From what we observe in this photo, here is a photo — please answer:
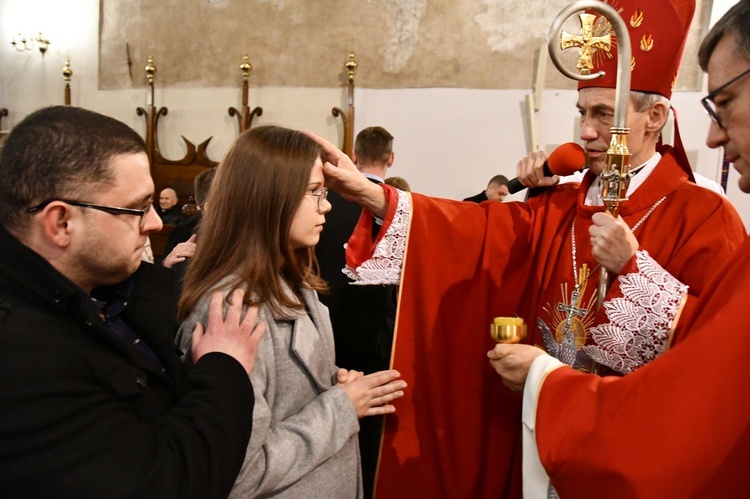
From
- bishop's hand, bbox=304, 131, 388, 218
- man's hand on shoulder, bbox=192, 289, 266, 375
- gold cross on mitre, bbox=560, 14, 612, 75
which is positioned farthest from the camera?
bishop's hand, bbox=304, 131, 388, 218

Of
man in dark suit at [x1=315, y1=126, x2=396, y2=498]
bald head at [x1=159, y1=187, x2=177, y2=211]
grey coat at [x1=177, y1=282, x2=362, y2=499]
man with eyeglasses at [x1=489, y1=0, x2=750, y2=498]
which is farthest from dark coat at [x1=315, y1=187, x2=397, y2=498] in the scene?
bald head at [x1=159, y1=187, x2=177, y2=211]

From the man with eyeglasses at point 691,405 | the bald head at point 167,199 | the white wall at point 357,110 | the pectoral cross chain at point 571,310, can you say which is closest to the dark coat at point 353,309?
the pectoral cross chain at point 571,310

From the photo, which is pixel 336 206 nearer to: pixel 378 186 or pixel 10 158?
pixel 378 186

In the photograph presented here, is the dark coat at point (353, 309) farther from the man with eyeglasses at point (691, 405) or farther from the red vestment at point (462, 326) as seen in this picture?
the man with eyeglasses at point (691, 405)

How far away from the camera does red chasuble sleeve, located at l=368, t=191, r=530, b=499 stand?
1.95 metres

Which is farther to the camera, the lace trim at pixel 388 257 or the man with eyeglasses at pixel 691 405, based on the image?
the lace trim at pixel 388 257

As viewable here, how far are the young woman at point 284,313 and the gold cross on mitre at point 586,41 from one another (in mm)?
772

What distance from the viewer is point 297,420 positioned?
1487 millimetres

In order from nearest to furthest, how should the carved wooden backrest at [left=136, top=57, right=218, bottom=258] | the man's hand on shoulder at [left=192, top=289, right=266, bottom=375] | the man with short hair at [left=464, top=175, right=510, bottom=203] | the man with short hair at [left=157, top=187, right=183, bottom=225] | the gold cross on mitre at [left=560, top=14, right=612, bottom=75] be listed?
the man's hand on shoulder at [left=192, top=289, right=266, bottom=375] < the gold cross on mitre at [left=560, top=14, right=612, bottom=75] < the man with short hair at [left=464, top=175, right=510, bottom=203] < the man with short hair at [left=157, top=187, right=183, bottom=225] < the carved wooden backrest at [left=136, top=57, right=218, bottom=258]

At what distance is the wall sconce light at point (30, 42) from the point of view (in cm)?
770

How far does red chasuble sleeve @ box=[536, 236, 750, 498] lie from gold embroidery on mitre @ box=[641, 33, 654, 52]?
0.97 meters

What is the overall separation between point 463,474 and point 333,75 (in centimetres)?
558

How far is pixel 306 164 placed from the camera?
1.75 m

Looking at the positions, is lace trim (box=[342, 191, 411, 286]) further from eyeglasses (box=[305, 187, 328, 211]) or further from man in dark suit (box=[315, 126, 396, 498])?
man in dark suit (box=[315, 126, 396, 498])
